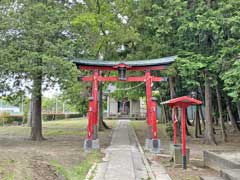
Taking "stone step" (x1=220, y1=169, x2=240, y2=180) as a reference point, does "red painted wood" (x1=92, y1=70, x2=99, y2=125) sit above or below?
above

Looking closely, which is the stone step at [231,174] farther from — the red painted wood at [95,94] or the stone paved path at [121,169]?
the red painted wood at [95,94]

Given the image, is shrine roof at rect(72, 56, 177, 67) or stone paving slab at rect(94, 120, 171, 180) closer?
stone paving slab at rect(94, 120, 171, 180)

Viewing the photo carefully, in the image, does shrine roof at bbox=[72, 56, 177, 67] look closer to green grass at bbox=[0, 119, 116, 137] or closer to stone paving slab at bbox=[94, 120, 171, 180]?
stone paving slab at bbox=[94, 120, 171, 180]

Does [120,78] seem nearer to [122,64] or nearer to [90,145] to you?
[122,64]

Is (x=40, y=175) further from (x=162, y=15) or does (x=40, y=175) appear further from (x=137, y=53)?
(x=137, y=53)

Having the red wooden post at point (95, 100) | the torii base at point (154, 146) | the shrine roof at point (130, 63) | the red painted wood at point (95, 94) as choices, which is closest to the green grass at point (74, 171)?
the torii base at point (154, 146)

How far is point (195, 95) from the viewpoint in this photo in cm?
2239

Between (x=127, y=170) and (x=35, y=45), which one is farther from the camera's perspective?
(x=35, y=45)

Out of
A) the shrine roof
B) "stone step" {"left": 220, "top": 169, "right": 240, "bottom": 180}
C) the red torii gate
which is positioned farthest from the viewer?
the shrine roof

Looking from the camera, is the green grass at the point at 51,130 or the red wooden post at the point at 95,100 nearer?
the red wooden post at the point at 95,100

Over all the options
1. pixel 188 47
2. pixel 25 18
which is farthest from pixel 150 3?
pixel 25 18

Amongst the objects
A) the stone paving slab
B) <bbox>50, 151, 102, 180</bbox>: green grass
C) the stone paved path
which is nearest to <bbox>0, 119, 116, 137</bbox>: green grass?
the stone paved path

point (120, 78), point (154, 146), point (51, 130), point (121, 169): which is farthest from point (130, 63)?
point (51, 130)

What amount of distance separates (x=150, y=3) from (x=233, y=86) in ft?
25.9
